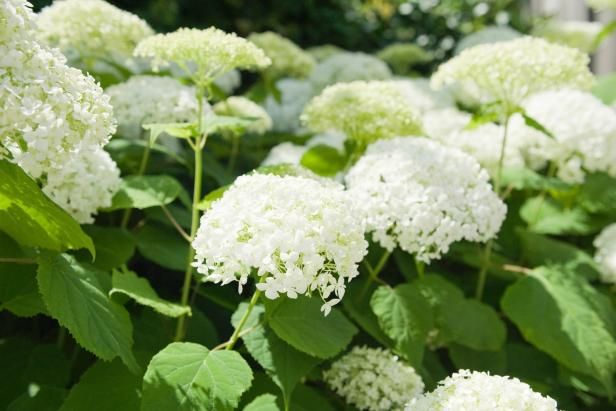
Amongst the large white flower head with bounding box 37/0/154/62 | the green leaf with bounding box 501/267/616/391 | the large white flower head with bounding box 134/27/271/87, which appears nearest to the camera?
the large white flower head with bounding box 134/27/271/87

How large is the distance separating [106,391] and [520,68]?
5.87 feet

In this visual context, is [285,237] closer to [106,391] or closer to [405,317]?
[106,391]

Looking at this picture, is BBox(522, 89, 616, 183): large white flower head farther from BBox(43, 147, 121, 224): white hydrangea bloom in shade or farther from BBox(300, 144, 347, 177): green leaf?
BBox(43, 147, 121, 224): white hydrangea bloom in shade

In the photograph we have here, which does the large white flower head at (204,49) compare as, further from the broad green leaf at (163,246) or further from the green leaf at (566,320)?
the green leaf at (566,320)

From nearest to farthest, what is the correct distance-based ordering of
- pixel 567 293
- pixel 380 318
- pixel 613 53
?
pixel 380 318 → pixel 567 293 → pixel 613 53

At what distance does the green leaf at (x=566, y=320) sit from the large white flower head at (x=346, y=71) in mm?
1965

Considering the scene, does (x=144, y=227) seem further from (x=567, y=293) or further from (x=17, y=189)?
(x=567, y=293)

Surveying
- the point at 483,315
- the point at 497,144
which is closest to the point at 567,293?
the point at 483,315

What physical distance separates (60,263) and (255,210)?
547 mm

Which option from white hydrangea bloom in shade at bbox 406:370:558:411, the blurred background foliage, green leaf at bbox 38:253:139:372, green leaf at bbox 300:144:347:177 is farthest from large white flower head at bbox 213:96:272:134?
the blurred background foliage

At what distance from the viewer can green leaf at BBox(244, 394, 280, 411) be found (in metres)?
1.87

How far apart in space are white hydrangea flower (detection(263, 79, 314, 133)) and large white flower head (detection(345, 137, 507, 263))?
1.99 meters

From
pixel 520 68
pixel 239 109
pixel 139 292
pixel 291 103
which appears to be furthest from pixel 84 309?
pixel 291 103

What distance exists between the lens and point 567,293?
2756 mm
